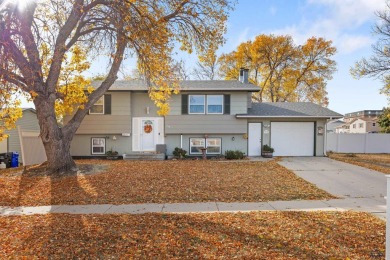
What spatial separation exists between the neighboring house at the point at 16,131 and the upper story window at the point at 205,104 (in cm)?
1175

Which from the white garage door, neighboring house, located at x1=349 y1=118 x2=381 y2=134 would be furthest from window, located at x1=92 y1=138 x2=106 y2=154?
neighboring house, located at x1=349 y1=118 x2=381 y2=134

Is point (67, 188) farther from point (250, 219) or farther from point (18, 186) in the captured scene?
point (250, 219)

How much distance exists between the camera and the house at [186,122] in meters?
17.3

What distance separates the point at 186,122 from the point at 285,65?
19.7 meters

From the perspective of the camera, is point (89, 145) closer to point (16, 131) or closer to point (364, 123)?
point (16, 131)

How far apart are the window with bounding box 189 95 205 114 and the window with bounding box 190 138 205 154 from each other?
5.58 ft

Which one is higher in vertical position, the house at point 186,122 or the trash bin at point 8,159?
the house at point 186,122

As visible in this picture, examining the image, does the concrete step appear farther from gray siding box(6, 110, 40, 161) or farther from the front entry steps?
gray siding box(6, 110, 40, 161)

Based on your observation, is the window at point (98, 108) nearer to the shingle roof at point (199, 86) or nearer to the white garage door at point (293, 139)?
the shingle roof at point (199, 86)

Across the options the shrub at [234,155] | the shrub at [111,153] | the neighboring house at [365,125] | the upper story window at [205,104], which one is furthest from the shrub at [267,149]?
the neighboring house at [365,125]

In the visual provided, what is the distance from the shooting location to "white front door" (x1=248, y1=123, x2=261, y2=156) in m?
17.9

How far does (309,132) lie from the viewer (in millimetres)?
18203

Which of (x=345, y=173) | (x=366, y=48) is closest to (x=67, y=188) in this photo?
(x=345, y=173)

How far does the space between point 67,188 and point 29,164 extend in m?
6.84
